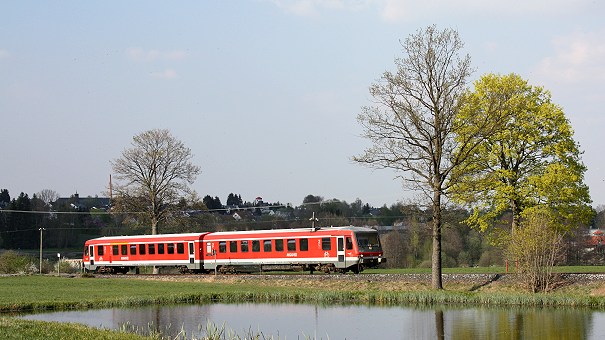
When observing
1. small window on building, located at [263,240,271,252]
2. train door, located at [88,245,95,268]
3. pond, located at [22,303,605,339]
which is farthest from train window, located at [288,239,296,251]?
train door, located at [88,245,95,268]

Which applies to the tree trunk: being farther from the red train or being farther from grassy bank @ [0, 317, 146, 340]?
grassy bank @ [0, 317, 146, 340]

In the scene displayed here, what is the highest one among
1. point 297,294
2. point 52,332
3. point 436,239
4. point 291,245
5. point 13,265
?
point 436,239

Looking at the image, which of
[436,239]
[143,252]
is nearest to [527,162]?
[436,239]

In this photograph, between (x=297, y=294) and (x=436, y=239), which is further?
(x=436, y=239)

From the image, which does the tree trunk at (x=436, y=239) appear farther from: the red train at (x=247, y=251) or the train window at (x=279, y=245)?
the train window at (x=279, y=245)

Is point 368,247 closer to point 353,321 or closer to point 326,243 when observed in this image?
point 326,243

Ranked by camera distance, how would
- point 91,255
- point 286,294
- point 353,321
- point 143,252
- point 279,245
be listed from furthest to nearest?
1. point 91,255
2. point 143,252
3. point 279,245
4. point 286,294
5. point 353,321

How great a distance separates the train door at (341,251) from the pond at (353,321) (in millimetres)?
14606

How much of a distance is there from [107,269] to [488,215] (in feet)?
99.6

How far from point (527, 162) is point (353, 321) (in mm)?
21298

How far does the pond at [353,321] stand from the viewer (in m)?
24.2

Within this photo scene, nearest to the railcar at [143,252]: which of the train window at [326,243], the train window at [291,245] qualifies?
the train window at [291,245]

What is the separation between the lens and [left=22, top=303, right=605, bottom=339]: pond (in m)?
24.2

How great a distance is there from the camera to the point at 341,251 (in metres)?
48.4
